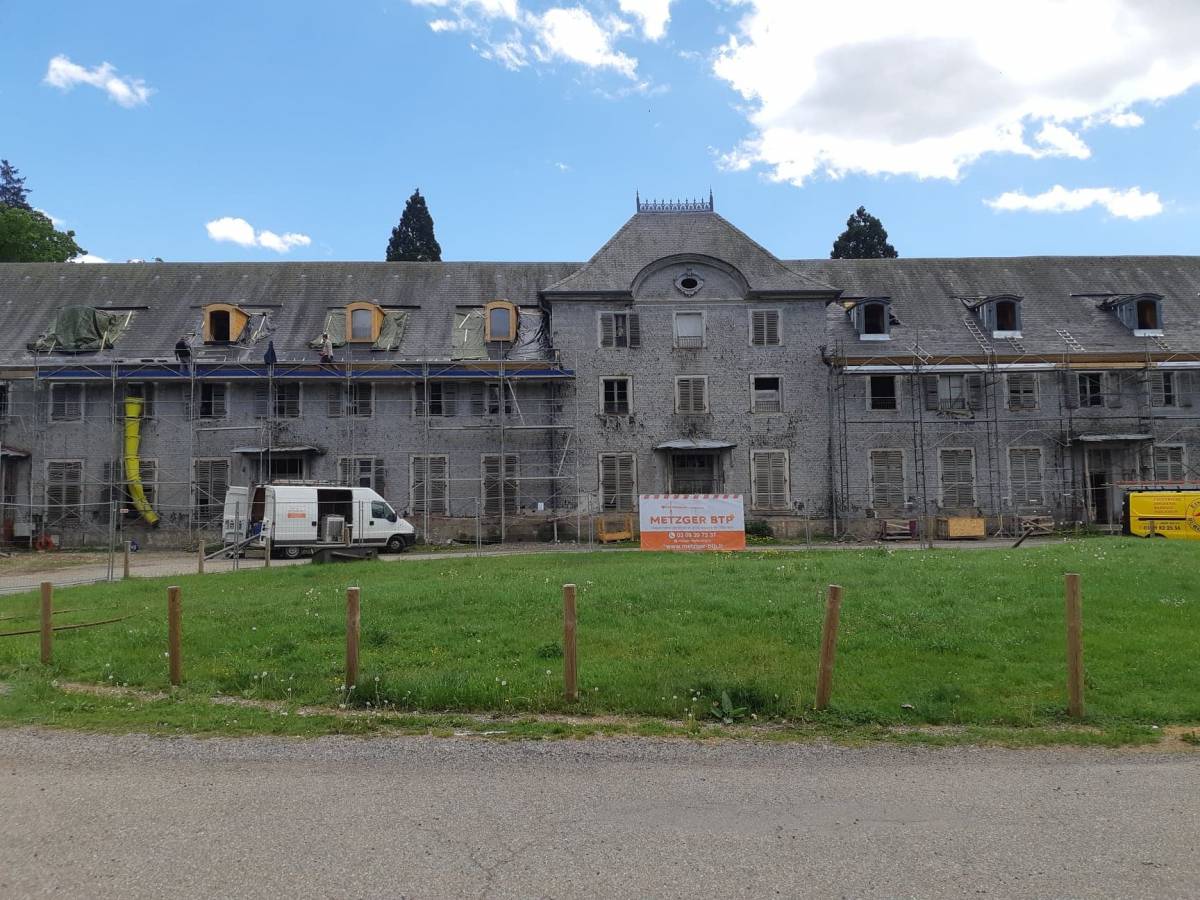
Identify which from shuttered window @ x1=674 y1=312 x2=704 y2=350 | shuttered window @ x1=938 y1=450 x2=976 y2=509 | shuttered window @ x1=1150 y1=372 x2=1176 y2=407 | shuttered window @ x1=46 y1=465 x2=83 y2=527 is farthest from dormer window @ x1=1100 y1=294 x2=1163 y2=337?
shuttered window @ x1=46 y1=465 x2=83 y2=527

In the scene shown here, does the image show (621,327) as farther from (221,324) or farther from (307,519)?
(221,324)

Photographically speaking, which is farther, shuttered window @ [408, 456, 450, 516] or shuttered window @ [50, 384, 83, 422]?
shuttered window @ [408, 456, 450, 516]

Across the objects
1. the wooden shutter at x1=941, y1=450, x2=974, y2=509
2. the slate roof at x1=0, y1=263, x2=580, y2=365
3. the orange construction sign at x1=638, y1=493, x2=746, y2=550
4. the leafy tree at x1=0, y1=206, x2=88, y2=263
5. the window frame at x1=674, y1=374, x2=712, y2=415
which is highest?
the leafy tree at x1=0, y1=206, x2=88, y2=263

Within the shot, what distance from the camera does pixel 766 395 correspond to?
30734 millimetres

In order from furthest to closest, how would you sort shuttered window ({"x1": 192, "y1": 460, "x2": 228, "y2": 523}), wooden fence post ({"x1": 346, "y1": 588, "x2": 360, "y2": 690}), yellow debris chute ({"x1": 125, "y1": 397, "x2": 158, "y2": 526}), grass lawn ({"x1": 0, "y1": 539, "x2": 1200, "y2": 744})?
1. shuttered window ({"x1": 192, "y1": 460, "x2": 228, "y2": 523})
2. yellow debris chute ({"x1": 125, "y1": 397, "x2": 158, "y2": 526})
3. wooden fence post ({"x1": 346, "y1": 588, "x2": 360, "y2": 690})
4. grass lawn ({"x1": 0, "y1": 539, "x2": 1200, "y2": 744})

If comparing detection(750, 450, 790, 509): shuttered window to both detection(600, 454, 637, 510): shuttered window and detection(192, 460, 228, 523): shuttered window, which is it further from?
detection(192, 460, 228, 523): shuttered window

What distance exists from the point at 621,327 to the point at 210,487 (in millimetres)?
16376

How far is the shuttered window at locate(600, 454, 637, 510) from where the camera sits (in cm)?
3002

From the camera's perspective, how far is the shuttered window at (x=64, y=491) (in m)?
29.4

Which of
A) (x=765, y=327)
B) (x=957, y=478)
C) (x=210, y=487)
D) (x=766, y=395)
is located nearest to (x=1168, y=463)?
(x=957, y=478)

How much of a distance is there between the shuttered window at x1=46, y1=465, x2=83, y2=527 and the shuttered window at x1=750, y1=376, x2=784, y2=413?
25.1 metres

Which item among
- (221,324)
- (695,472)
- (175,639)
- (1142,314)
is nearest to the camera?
(175,639)

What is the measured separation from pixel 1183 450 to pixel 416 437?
2919cm

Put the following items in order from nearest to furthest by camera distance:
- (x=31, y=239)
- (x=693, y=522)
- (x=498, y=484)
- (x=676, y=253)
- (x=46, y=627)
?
(x=46, y=627) < (x=693, y=522) < (x=498, y=484) < (x=676, y=253) < (x=31, y=239)
